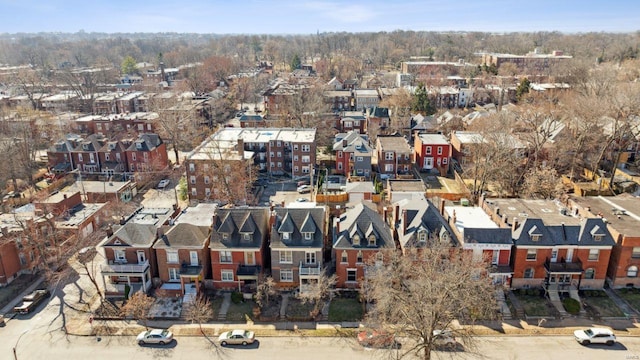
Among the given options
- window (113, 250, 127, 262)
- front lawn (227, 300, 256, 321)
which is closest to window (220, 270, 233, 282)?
front lawn (227, 300, 256, 321)

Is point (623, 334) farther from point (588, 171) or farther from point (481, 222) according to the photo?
point (588, 171)

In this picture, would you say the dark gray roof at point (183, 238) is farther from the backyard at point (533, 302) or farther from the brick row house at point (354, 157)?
the brick row house at point (354, 157)

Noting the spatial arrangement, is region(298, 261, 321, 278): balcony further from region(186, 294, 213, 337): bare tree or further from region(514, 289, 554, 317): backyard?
region(514, 289, 554, 317): backyard

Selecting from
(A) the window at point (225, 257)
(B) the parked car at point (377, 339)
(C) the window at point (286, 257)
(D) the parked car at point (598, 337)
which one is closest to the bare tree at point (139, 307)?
(A) the window at point (225, 257)

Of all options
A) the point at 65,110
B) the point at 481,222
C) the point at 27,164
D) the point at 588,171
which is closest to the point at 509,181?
the point at 588,171

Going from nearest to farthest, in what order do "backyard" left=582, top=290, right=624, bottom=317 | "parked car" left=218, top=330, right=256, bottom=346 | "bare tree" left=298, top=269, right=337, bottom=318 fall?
"parked car" left=218, top=330, right=256, bottom=346, "bare tree" left=298, top=269, right=337, bottom=318, "backyard" left=582, top=290, right=624, bottom=317

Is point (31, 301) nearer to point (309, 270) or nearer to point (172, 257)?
point (172, 257)

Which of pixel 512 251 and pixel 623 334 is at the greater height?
pixel 512 251
